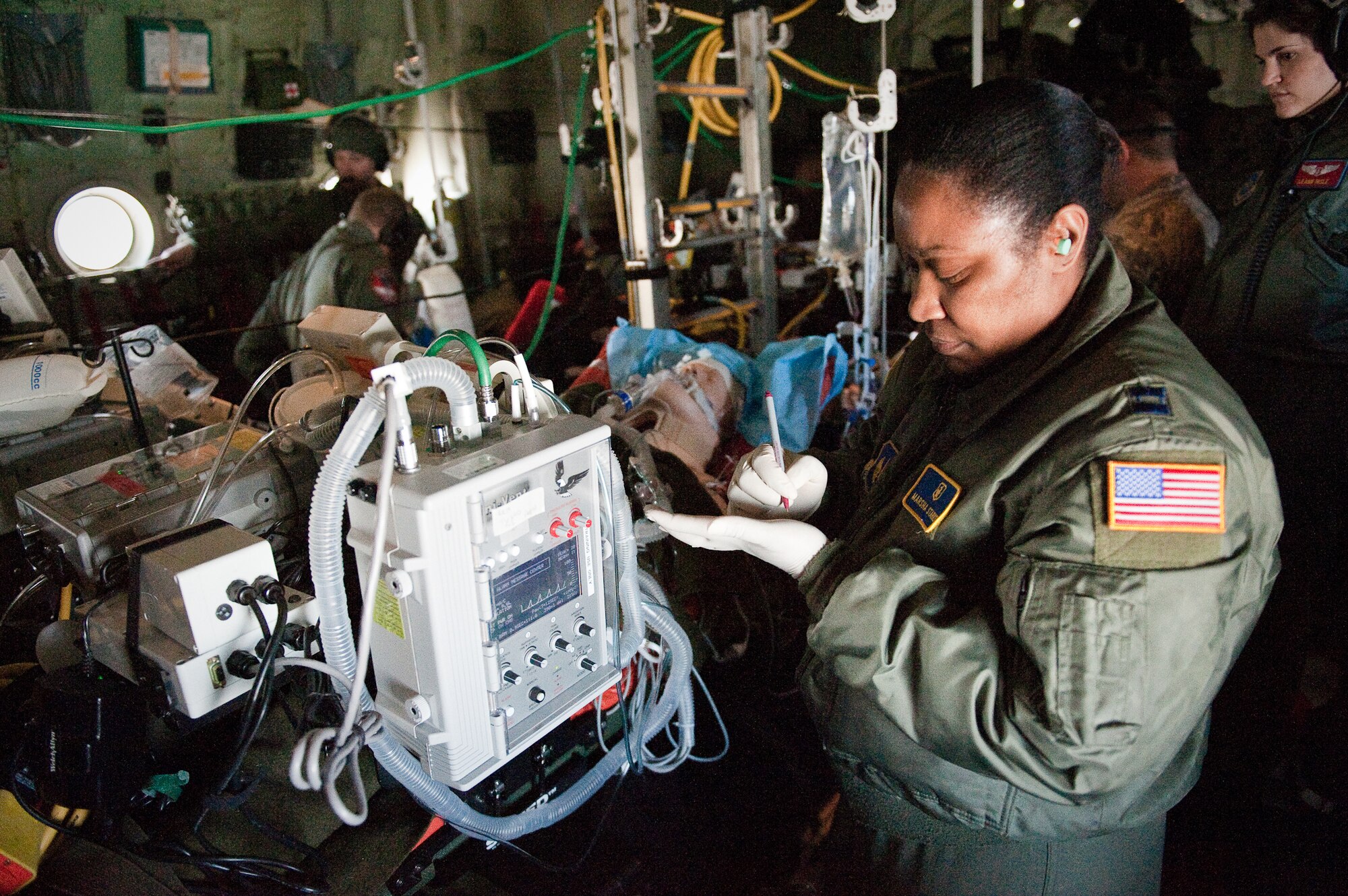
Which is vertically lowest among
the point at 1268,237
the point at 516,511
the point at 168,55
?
the point at 516,511

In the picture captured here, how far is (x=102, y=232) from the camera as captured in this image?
298 centimetres

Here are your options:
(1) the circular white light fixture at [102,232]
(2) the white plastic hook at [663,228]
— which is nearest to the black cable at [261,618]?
(2) the white plastic hook at [663,228]

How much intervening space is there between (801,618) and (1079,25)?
13.3ft

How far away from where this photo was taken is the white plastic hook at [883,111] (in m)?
2.66

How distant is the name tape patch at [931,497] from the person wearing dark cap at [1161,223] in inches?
73.6

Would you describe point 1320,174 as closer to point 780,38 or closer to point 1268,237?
point 1268,237

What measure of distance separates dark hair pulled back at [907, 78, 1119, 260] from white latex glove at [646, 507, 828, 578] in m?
0.53

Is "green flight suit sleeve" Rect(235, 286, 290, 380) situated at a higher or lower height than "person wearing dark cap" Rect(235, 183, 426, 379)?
lower

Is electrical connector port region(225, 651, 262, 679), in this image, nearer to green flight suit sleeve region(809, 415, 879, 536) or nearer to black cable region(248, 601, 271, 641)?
black cable region(248, 601, 271, 641)

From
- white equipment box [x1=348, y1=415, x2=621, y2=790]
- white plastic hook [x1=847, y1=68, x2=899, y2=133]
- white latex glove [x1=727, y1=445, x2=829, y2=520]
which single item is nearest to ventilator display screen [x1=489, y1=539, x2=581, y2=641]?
white equipment box [x1=348, y1=415, x2=621, y2=790]

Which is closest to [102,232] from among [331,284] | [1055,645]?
[331,284]

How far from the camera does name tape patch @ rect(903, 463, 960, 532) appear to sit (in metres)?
1.12

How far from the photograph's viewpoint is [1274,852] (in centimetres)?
205

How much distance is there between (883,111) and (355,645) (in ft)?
7.83
